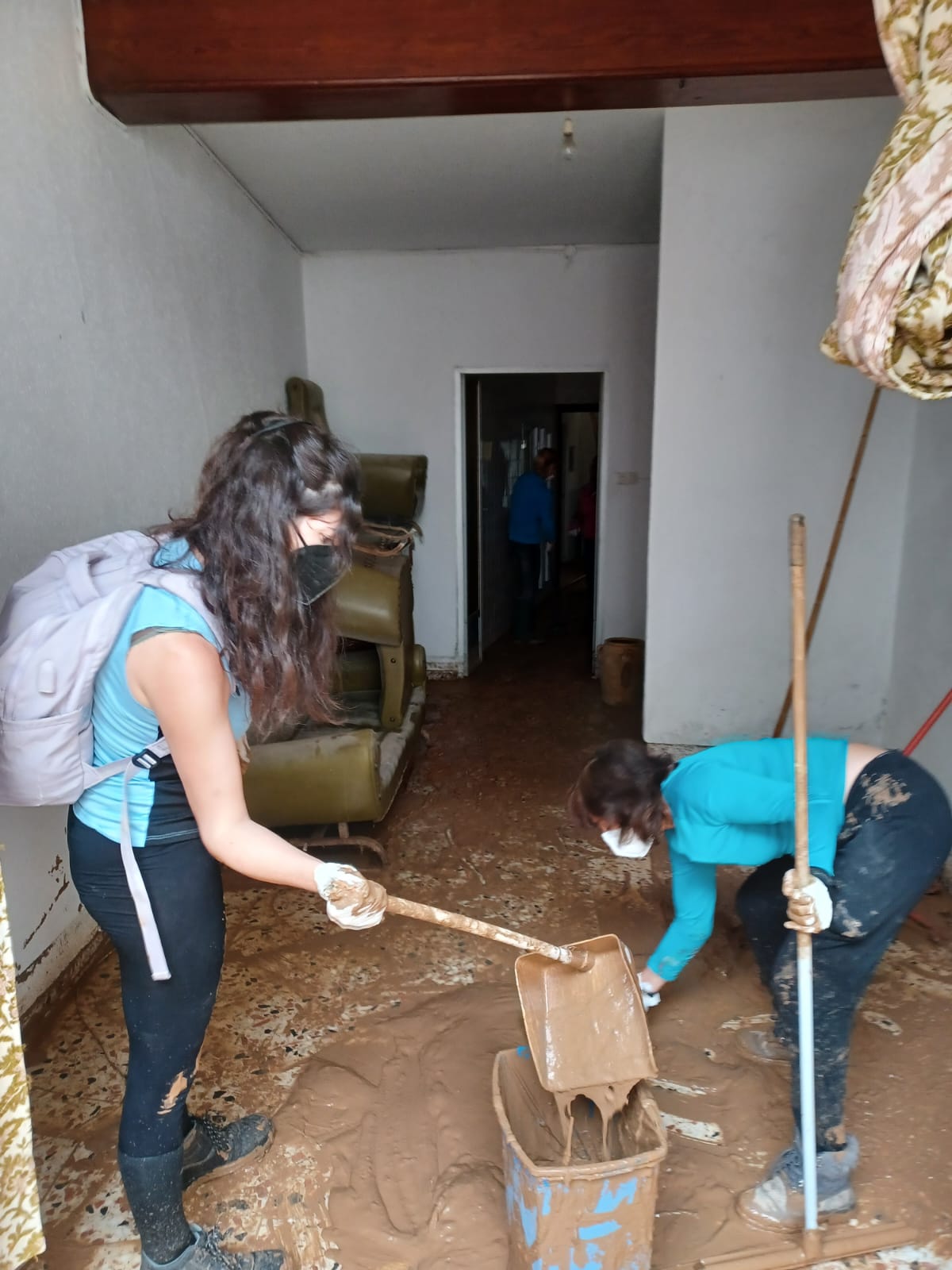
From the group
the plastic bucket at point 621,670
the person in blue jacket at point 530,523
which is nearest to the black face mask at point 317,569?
the plastic bucket at point 621,670

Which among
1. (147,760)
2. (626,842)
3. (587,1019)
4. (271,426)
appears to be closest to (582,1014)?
(587,1019)

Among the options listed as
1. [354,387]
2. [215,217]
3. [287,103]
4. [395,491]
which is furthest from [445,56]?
[354,387]

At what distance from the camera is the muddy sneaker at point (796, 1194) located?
1.64 metres

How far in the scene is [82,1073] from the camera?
2070 mm

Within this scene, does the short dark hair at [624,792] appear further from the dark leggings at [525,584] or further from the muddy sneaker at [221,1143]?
the dark leggings at [525,584]

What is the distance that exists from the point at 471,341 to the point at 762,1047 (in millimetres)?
4221

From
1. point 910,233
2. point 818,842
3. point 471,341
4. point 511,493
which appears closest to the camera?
point 910,233

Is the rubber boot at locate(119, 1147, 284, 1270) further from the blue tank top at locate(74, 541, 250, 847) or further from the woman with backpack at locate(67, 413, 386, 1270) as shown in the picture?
the blue tank top at locate(74, 541, 250, 847)

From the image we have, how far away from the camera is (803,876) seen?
1.49 m

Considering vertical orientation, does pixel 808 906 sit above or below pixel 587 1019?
above

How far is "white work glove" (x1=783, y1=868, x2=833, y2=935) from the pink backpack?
3.58 ft

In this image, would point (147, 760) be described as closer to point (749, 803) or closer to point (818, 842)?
point (749, 803)

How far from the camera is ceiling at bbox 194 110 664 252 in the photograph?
10.5 ft

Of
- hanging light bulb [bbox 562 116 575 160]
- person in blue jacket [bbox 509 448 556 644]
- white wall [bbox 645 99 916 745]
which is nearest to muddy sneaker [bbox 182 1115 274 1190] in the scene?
white wall [bbox 645 99 916 745]
